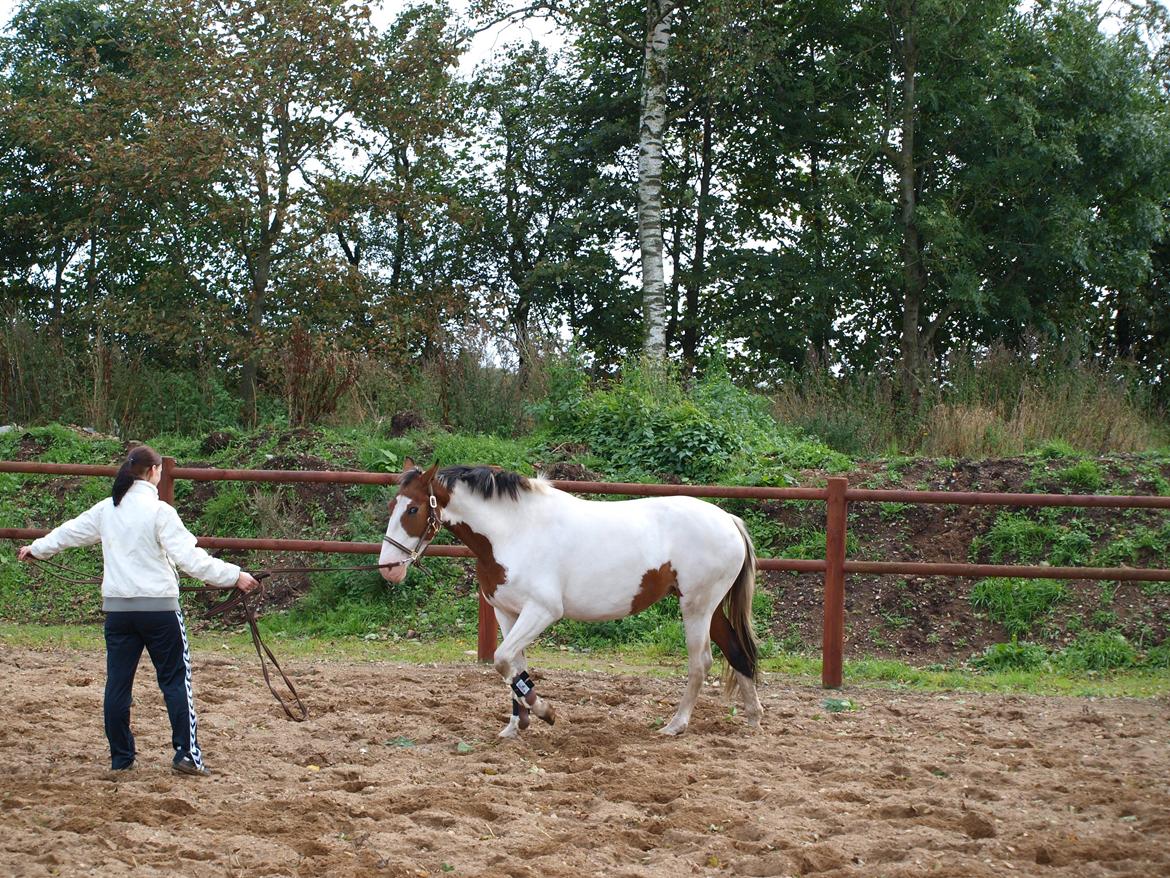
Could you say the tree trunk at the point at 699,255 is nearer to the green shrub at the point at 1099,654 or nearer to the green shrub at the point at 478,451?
the green shrub at the point at 478,451

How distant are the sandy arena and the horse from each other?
0.38 meters

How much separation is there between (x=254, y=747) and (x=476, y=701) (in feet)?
5.14

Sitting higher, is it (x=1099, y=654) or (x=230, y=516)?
(x=230, y=516)

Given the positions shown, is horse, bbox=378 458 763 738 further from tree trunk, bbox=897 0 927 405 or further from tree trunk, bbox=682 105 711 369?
tree trunk, bbox=682 105 711 369

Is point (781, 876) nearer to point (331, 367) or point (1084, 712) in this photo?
point (1084, 712)

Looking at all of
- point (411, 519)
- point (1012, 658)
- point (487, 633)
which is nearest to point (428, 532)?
point (411, 519)

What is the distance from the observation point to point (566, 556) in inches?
251

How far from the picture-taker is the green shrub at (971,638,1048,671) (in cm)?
856

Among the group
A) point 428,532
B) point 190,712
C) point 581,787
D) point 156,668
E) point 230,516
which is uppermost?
point 428,532

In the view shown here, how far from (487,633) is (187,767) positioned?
3.09 meters

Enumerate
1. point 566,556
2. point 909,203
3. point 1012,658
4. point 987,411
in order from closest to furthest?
point 566,556 → point 1012,658 → point 987,411 → point 909,203

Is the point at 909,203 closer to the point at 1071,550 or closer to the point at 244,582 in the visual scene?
the point at 1071,550

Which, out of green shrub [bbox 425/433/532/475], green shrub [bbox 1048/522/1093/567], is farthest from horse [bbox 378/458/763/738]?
green shrub [bbox 425/433/532/475]

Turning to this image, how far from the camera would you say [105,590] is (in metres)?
5.28
